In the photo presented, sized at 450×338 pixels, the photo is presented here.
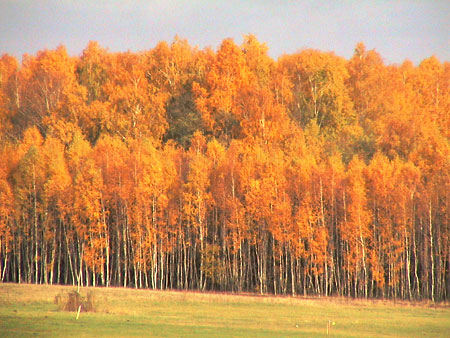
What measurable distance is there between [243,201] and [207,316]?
2580cm

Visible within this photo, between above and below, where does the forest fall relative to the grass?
above

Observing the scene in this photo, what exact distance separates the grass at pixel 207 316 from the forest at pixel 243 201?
27.2 ft

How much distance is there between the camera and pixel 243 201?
2534 inches

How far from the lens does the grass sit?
105 ft

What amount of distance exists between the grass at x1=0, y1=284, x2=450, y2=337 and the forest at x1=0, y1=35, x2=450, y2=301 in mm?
8296

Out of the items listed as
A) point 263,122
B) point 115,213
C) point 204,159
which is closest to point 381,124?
point 263,122

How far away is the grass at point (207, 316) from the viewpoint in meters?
31.9

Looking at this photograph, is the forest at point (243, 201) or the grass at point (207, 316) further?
the forest at point (243, 201)

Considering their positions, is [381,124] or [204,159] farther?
[381,124]

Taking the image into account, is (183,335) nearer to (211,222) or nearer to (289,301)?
(289,301)

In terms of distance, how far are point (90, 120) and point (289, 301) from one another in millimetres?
48794

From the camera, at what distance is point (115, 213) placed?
66875mm

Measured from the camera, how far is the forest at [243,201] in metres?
59.1

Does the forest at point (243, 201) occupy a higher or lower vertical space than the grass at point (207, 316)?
higher
